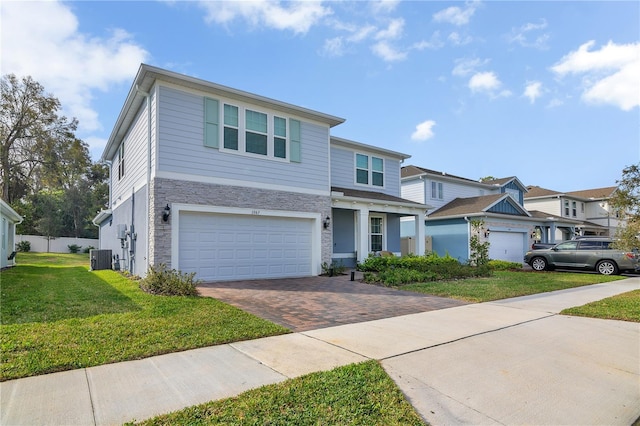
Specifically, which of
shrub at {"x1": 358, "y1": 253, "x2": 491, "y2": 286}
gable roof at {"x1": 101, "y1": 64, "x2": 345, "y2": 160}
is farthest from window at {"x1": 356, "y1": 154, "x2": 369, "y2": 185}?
shrub at {"x1": 358, "y1": 253, "x2": 491, "y2": 286}

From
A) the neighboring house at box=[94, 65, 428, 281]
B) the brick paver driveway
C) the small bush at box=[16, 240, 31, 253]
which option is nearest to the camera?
the brick paver driveway

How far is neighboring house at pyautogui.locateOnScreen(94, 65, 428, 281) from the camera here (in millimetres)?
10086

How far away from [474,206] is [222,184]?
16002mm

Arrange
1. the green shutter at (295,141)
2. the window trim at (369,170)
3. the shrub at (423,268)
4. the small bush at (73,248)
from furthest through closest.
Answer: the small bush at (73,248) < the window trim at (369,170) < the green shutter at (295,141) < the shrub at (423,268)

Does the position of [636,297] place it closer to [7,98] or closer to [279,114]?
[279,114]

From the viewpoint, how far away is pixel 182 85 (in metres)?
10.3

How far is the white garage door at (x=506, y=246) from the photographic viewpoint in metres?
21.3

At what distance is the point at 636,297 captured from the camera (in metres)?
9.04

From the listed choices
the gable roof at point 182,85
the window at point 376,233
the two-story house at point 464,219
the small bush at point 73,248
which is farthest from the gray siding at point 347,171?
the small bush at point 73,248

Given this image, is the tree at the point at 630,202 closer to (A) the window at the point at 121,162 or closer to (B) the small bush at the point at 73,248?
(A) the window at the point at 121,162

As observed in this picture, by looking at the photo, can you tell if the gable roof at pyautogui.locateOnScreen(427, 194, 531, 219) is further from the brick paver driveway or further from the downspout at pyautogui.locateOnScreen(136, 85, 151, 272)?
the downspout at pyautogui.locateOnScreen(136, 85, 151, 272)

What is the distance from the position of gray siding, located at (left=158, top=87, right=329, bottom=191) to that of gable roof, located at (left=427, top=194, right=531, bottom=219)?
12134mm

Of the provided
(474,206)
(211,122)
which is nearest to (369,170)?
(474,206)

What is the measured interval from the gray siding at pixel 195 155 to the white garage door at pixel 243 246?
132 centimetres
